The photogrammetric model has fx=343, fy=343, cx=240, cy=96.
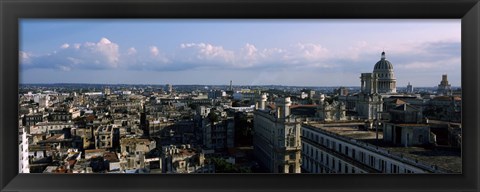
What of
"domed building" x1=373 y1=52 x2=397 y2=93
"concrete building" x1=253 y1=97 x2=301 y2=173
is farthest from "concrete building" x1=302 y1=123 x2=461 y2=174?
"domed building" x1=373 y1=52 x2=397 y2=93

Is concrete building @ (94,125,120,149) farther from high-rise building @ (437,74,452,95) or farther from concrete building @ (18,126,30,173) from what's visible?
high-rise building @ (437,74,452,95)

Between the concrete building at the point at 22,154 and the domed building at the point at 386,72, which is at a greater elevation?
the domed building at the point at 386,72

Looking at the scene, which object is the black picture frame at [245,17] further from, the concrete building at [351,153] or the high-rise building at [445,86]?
the concrete building at [351,153]

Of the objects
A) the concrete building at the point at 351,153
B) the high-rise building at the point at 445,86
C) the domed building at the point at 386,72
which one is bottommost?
the concrete building at the point at 351,153

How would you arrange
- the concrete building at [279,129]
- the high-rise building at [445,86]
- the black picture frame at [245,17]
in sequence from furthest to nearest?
the concrete building at [279,129]
the high-rise building at [445,86]
the black picture frame at [245,17]

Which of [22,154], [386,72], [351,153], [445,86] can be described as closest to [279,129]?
[351,153]

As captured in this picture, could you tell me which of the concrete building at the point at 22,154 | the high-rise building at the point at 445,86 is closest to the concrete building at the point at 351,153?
the high-rise building at the point at 445,86

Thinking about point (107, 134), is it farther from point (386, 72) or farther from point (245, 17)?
point (245, 17)

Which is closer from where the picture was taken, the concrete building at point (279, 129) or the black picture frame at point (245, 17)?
the black picture frame at point (245, 17)
